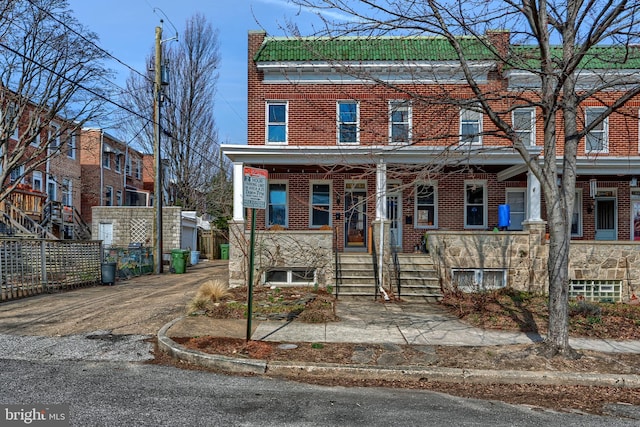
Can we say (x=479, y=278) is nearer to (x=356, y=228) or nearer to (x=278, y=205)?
(x=356, y=228)

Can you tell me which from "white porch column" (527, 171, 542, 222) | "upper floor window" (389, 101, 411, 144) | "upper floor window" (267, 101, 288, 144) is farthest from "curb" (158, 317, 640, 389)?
"upper floor window" (267, 101, 288, 144)

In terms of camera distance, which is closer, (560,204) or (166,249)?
(560,204)

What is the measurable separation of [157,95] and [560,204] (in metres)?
17.4

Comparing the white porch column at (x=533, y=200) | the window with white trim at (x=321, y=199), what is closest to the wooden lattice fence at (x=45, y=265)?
the window with white trim at (x=321, y=199)

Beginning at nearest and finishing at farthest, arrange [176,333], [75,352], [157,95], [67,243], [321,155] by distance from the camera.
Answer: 1. [75,352]
2. [176,333]
3. [321,155]
4. [67,243]
5. [157,95]

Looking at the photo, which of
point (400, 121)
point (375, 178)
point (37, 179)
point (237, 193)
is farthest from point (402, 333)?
point (37, 179)

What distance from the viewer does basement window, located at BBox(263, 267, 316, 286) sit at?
44.3 feet

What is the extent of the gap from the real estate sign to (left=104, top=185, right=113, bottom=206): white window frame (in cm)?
3057

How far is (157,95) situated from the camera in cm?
2061

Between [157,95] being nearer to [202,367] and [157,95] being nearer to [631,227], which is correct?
[202,367]

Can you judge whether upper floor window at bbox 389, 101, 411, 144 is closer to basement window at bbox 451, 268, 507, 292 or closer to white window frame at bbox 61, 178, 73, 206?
basement window at bbox 451, 268, 507, 292

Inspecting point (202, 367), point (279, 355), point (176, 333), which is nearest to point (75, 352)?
point (176, 333)

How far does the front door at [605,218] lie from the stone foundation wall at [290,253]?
9.59m

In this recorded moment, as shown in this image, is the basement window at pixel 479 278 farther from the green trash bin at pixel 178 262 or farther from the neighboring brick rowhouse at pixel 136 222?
the neighboring brick rowhouse at pixel 136 222
